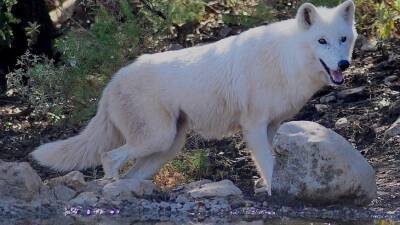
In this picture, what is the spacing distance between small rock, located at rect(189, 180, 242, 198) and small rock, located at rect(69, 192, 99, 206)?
31.3 inches

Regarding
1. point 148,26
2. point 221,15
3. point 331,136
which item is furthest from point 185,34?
point 331,136

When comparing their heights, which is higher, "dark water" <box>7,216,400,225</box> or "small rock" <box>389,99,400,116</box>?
"small rock" <box>389,99,400,116</box>

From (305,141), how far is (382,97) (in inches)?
126

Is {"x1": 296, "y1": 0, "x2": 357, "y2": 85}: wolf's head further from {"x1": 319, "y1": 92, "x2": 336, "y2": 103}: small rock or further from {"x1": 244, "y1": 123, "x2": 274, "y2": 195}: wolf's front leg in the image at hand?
{"x1": 319, "y1": 92, "x2": 336, "y2": 103}: small rock

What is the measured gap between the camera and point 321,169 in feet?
24.8

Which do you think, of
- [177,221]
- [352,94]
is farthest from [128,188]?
[352,94]

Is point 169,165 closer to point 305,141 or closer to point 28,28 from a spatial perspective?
point 305,141

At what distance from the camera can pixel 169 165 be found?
30.6 feet

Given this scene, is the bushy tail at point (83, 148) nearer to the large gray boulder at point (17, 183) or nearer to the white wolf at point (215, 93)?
the white wolf at point (215, 93)

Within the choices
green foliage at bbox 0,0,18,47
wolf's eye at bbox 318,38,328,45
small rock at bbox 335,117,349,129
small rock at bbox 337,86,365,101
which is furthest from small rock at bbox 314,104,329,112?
green foliage at bbox 0,0,18,47

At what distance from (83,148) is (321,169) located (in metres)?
2.42

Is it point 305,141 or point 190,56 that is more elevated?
point 190,56

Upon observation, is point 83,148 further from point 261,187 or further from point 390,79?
point 390,79

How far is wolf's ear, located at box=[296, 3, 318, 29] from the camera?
800cm
